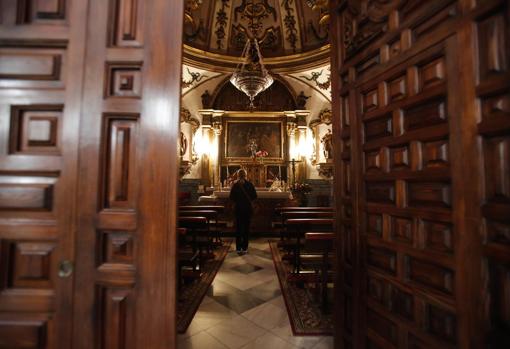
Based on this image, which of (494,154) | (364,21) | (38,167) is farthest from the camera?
(364,21)

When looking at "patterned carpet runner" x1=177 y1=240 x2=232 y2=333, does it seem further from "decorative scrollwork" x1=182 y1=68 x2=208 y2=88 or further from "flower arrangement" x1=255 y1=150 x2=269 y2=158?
"decorative scrollwork" x1=182 y1=68 x2=208 y2=88

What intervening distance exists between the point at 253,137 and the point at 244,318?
6855 mm

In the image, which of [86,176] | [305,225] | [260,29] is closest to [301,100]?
[260,29]

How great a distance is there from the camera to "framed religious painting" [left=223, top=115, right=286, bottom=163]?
894 cm

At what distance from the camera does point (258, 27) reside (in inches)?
319

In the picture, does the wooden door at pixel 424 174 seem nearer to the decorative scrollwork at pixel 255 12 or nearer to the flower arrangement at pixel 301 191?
the flower arrangement at pixel 301 191

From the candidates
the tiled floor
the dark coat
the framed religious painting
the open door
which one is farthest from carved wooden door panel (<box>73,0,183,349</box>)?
the framed religious painting

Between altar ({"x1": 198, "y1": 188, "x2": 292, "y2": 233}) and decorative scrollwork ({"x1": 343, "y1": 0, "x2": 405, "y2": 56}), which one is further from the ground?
decorative scrollwork ({"x1": 343, "y1": 0, "x2": 405, "y2": 56})

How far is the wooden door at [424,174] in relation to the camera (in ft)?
3.05

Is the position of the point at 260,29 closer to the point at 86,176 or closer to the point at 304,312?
the point at 304,312

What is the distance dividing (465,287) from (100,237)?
4.87 ft

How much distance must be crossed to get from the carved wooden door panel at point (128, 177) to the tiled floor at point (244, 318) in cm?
136

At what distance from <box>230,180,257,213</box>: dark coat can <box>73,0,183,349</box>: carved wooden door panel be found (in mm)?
4168

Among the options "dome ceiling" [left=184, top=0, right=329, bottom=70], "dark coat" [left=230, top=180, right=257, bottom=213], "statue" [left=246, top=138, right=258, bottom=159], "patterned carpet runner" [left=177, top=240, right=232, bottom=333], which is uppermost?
"dome ceiling" [left=184, top=0, right=329, bottom=70]
